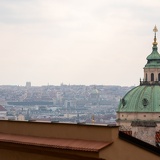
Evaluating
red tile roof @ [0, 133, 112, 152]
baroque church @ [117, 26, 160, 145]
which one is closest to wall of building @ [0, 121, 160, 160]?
red tile roof @ [0, 133, 112, 152]

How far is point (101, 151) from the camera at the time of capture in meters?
14.0

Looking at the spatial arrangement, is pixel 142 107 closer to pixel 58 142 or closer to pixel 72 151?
pixel 58 142

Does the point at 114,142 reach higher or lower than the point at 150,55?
lower

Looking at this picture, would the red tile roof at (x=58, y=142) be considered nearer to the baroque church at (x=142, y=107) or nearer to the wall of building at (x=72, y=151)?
the wall of building at (x=72, y=151)

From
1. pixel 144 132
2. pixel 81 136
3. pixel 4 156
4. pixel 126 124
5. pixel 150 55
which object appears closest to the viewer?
pixel 81 136

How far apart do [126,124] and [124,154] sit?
67726mm

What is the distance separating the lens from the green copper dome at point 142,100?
278 feet

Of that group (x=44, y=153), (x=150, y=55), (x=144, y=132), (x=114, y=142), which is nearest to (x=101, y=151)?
(x=114, y=142)

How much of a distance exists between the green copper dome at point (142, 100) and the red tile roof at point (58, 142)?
2678 inches

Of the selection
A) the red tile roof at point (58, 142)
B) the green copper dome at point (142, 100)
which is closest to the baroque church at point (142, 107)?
the green copper dome at point (142, 100)

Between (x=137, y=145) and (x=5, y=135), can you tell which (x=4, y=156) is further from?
(x=137, y=145)

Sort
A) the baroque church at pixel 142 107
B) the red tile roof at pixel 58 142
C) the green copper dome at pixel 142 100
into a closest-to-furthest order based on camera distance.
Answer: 1. the red tile roof at pixel 58 142
2. the baroque church at pixel 142 107
3. the green copper dome at pixel 142 100

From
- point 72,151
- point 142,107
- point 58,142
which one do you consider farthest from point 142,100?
point 72,151

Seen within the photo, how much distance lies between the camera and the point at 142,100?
279 feet
